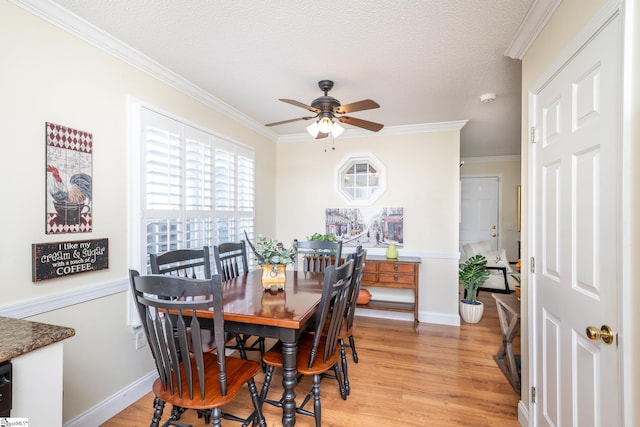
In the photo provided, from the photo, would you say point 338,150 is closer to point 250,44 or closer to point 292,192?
point 292,192

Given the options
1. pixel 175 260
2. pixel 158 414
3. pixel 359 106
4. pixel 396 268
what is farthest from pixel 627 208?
pixel 396 268

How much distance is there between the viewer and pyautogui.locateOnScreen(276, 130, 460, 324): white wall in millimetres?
3891

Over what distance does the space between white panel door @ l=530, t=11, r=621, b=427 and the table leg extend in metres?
1.29

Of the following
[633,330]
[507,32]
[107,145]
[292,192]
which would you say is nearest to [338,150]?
[292,192]

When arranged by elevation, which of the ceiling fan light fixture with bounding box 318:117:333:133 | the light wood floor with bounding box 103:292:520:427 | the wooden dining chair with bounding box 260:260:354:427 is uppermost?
the ceiling fan light fixture with bounding box 318:117:333:133

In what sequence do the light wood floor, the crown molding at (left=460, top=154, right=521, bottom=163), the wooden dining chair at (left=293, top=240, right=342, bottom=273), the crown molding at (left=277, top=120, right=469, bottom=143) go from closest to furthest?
the light wood floor, the wooden dining chair at (left=293, top=240, right=342, bottom=273), the crown molding at (left=277, top=120, right=469, bottom=143), the crown molding at (left=460, top=154, right=521, bottom=163)

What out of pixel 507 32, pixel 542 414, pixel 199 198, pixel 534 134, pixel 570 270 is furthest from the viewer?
pixel 199 198

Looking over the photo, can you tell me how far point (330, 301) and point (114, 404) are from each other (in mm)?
1666

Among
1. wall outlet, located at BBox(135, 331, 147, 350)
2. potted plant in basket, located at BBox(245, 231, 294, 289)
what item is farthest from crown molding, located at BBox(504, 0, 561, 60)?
wall outlet, located at BBox(135, 331, 147, 350)

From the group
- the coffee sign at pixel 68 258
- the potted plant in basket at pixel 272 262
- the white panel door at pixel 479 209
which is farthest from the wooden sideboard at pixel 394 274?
the white panel door at pixel 479 209

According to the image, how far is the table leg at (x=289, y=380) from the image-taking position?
1651mm

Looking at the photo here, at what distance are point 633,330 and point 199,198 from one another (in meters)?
2.91

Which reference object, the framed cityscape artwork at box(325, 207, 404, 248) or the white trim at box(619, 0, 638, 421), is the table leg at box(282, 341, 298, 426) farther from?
the framed cityscape artwork at box(325, 207, 404, 248)

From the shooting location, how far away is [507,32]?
1.96 meters
